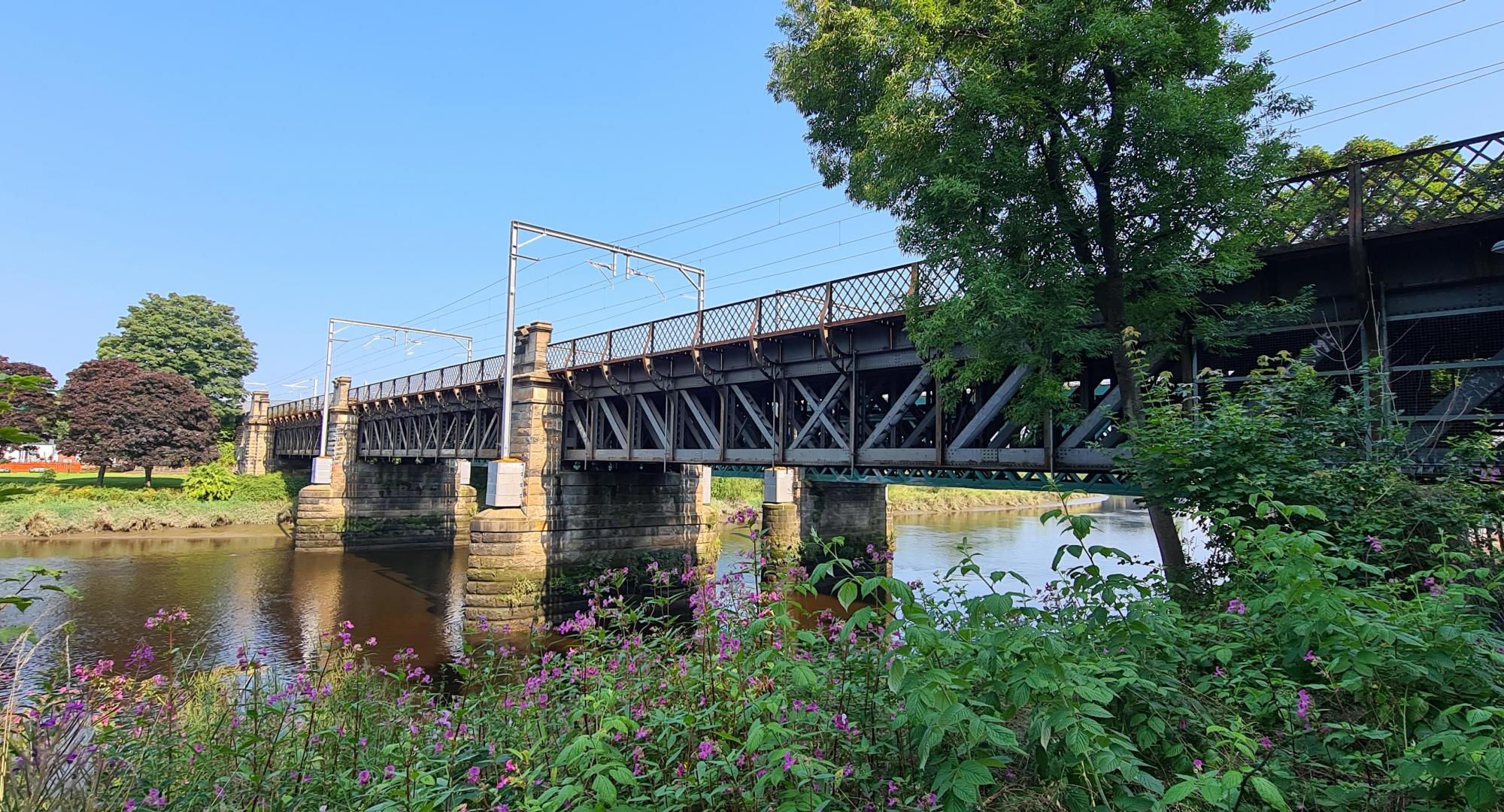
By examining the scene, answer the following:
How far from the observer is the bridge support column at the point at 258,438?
51.3 m

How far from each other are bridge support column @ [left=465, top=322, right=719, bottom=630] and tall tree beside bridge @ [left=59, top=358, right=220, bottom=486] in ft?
110

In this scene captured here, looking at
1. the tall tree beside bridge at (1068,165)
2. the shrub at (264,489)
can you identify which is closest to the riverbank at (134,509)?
the shrub at (264,489)

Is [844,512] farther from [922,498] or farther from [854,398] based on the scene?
[922,498]

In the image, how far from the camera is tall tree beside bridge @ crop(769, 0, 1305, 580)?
6.82 m

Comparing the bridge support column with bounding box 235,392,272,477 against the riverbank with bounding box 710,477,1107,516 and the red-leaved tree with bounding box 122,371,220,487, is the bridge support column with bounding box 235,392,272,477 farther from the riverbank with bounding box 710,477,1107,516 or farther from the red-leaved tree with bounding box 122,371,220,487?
the riverbank with bounding box 710,477,1107,516

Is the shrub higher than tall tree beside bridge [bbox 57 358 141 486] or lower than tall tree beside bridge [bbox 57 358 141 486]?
lower

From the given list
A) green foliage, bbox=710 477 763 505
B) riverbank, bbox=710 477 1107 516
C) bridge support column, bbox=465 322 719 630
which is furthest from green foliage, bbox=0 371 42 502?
green foliage, bbox=710 477 763 505

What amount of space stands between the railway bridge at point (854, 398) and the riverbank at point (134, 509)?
8209mm

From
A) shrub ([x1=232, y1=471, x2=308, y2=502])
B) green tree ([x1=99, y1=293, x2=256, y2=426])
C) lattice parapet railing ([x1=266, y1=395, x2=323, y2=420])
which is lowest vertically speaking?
shrub ([x1=232, y1=471, x2=308, y2=502])

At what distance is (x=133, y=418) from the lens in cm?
→ 3947

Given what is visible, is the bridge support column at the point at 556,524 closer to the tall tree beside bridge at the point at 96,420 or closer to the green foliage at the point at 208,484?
the green foliage at the point at 208,484

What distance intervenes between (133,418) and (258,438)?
40.3ft

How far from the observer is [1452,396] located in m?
7.29

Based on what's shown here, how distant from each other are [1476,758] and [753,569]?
119 inches
